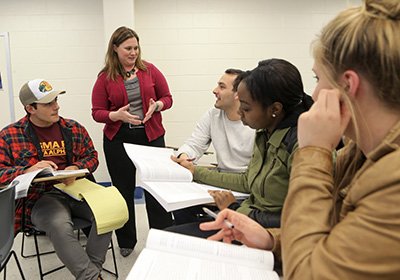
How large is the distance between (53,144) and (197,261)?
1.74m

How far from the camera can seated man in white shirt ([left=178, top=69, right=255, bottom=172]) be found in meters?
2.07

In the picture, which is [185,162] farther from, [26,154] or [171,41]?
[171,41]

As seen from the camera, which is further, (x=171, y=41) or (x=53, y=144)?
(x=171, y=41)

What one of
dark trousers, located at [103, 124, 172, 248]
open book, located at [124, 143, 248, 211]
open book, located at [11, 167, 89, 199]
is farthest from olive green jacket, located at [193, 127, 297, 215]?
dark trousers, located at [103, 124, 172, 248]

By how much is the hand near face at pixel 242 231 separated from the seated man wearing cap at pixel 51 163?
125cm

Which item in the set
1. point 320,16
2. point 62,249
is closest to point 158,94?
point 62,249

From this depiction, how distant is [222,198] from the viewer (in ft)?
4.80

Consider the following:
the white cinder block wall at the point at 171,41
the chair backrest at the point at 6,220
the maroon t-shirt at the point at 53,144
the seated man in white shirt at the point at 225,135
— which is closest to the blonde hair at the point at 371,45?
the seated man in white shirt at the point at 225,135

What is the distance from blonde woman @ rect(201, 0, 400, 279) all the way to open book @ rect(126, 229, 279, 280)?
7.8 inches

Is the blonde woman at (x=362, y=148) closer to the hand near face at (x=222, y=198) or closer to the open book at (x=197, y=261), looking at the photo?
the open book at (x=197, y=261)

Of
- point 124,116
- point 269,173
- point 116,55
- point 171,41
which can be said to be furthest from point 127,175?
point 171,41

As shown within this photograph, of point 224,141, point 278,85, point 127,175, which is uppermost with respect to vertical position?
point 278,85

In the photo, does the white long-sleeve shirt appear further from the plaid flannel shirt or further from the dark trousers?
the plaid flannel shirt

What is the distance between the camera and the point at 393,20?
2.12ft
